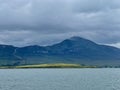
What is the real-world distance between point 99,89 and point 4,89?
105ft

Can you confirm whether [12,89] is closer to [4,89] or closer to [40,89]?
[4,89]

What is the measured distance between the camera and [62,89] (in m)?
97.4

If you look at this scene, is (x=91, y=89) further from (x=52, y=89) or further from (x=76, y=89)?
(x=52, y=89)

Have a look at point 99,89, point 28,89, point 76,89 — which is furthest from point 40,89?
point 99,89

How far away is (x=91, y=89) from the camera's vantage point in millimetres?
97375

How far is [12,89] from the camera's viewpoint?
98.5 meters

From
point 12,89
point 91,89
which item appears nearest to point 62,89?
point 91,89

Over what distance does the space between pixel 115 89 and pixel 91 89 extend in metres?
8.34

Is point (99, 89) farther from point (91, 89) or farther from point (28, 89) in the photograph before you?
point (28, 89)

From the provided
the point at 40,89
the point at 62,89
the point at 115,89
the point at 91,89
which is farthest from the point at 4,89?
the point at 115,89

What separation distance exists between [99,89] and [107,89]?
9.04ft

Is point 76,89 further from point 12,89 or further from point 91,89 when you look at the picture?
point 12,89

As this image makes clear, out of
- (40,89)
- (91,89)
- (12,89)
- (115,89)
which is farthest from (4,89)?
(115,89)

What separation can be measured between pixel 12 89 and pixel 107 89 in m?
31.8
